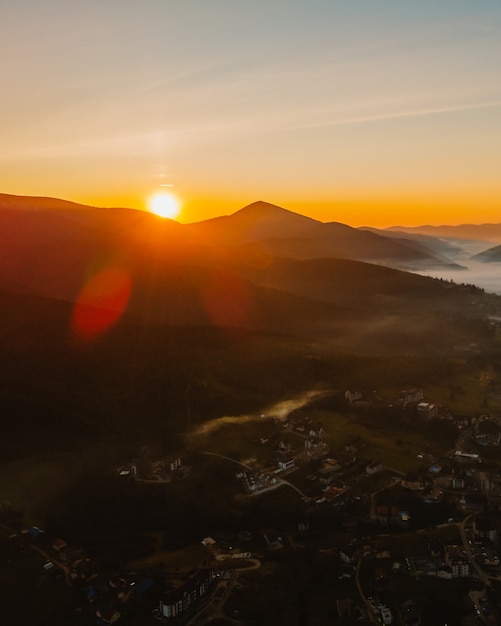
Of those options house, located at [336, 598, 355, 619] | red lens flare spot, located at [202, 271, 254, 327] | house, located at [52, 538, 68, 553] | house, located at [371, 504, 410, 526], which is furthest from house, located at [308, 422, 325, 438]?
red lens flare spot, located at [202, 271, 254, 327]

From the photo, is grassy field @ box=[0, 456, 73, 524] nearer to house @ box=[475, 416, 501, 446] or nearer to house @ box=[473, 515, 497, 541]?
house @ box=[473, 515, 497, 541]

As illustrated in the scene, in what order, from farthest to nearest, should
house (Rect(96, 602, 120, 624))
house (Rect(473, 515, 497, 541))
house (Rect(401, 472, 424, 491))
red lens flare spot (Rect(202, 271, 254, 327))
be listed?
red lens flare spot (Rect(202, 271, 254, 327)) < house (Rect(401, 472, 424, 491)) < house (Rect(473, 515, 497, 541)) < house (Rect(96, 602, 120, 624))

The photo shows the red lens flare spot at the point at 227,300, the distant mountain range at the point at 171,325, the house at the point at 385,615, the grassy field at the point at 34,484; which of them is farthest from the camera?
the red lens flare spot at the point at 227,300

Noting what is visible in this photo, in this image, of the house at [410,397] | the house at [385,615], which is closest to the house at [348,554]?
the house at [385,615]

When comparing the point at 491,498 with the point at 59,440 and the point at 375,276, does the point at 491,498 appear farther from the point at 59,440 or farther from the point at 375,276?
the point at 375,276

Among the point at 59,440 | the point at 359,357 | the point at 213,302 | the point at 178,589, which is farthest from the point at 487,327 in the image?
the point at 178,589

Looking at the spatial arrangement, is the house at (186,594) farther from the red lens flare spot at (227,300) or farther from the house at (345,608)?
the red lens flare spot at (227,300)
